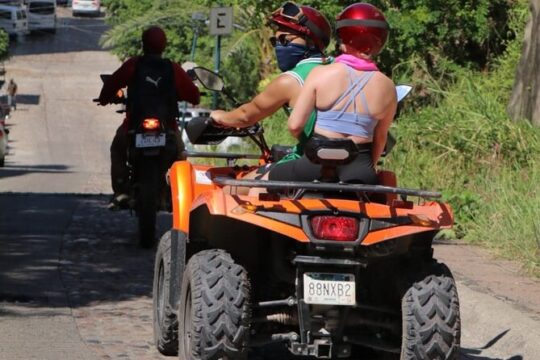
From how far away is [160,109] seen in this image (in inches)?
472

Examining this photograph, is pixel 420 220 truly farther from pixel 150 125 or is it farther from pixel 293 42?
pixel 150 125

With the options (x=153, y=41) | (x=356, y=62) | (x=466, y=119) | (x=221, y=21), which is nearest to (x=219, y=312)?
(x=356, y=62)

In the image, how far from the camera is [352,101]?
6.53 meters

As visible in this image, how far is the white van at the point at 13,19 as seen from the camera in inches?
3146

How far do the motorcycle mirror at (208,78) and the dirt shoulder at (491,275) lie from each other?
2692 mm

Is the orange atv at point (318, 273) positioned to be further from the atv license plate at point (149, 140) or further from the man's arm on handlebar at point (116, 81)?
the man's arm on handlebar at point (116, 81)

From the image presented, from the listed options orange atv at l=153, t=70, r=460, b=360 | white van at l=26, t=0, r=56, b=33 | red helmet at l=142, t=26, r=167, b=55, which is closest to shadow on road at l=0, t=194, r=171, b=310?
red helmet at l=142, t=26, r=167, b=55

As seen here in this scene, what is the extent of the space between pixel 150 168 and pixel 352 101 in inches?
213

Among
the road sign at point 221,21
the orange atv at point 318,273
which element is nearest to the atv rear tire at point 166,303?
the orange atv at point 318,273

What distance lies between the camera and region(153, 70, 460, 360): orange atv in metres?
6.25

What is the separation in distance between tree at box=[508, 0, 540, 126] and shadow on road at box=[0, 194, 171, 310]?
4.37 meters

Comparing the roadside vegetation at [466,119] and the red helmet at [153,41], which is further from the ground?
the red helmet at [153,41]

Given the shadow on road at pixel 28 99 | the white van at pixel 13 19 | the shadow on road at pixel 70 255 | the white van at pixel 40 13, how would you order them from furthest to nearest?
the white van at pixel 40 13 < the white van at pixel 13 19 < the shadow on road at pixel 28 99 < the shadow on road at pixel 70 255

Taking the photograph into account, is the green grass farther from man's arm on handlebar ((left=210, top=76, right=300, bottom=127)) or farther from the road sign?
the road sign
